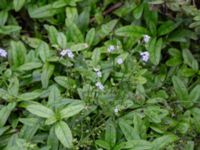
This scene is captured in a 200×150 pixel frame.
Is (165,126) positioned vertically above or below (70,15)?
below

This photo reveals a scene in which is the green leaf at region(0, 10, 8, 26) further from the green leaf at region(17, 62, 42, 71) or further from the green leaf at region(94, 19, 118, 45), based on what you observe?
the green leaf at region(94, 19, 118, 45)

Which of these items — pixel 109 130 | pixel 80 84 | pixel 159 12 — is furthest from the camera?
pixel 159 12

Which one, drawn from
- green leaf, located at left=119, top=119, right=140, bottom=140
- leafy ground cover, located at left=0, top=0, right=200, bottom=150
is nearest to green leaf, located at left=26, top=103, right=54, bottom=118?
leafy ground cover, located at left=0, top=0, right=200, bottom=150

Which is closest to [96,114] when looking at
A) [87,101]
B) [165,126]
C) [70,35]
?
[87,101]

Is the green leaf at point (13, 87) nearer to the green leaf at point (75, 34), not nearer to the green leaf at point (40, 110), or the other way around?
the green leaf at point (40, 110)

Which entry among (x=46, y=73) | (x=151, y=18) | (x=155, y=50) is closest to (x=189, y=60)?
(x=155, y=50)

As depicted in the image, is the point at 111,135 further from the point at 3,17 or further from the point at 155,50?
the point at 3,17

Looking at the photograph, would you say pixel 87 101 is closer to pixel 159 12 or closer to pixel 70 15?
pixel 70 15
